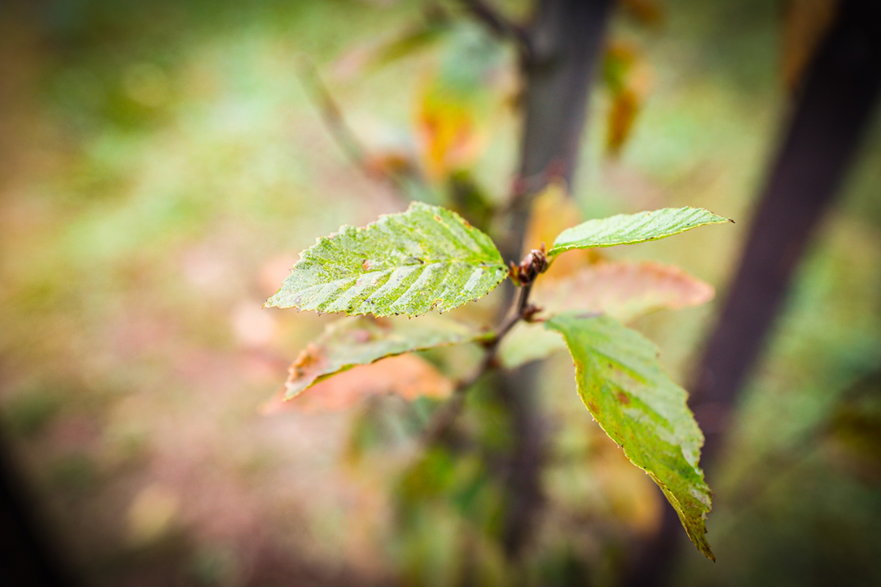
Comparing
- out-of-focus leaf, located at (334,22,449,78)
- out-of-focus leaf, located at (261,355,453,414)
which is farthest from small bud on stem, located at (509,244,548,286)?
out-of-focus leaf, located at (334,22,449,78)

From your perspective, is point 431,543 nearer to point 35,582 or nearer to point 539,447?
point 539,447

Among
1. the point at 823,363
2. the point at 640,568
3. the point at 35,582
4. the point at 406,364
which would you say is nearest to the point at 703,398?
the point at 640,568

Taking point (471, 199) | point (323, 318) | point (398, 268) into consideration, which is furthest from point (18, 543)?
point (398, 268)

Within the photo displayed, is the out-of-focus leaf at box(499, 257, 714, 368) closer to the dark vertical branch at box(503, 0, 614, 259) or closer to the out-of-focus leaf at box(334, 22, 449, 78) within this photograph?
the dark vertical branch at box(503, 0, 614, 259)

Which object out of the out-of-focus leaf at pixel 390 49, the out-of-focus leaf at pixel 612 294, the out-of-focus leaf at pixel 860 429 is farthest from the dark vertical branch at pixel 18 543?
the out-of-focus leaf at pixel 860 429

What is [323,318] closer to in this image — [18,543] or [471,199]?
[471,199]
